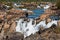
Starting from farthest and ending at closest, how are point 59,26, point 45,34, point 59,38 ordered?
point 59,26 → point 45,34 → point 59,38

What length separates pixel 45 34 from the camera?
20.5 m

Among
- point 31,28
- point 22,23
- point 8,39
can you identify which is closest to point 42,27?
point 31,28

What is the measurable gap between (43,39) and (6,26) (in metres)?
5.67

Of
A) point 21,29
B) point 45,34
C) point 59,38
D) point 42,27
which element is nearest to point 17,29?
point 21,29

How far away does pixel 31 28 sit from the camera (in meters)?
23.9

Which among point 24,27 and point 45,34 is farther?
point 24,27

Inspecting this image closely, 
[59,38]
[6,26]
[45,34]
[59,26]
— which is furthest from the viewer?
[6,26]

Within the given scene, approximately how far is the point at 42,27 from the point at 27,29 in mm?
1503

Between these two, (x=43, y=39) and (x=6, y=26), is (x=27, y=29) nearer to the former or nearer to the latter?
(x=6, y=26)

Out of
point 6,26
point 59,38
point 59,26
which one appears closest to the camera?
point 59,38

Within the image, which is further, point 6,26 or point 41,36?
point 6,26

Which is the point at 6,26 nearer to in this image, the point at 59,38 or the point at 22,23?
the point at 22,23

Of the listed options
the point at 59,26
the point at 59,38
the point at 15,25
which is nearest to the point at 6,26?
the point at 15,25

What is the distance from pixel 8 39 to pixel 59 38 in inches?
147
